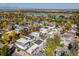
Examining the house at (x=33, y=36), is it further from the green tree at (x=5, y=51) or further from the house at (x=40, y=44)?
the green tree at (x=5, y=51)

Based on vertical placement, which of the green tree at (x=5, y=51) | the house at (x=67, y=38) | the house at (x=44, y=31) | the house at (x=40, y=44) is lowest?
the green tree at (x=5, y=51)

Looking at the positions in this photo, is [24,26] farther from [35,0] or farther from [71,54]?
[71,54]

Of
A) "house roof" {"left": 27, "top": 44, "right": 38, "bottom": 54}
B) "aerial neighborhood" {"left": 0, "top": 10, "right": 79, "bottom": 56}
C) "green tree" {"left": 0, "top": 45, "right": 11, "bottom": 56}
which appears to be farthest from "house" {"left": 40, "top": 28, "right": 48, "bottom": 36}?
"green tree" {"left": 0, "top": 45, "right": 11, "bottom": 56}

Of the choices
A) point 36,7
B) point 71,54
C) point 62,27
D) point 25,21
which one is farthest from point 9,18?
point 71,54

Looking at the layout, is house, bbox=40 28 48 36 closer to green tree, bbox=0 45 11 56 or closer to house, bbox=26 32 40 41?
house, bbox=26 32 40 41

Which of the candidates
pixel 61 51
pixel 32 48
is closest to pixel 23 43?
pixel 32 48

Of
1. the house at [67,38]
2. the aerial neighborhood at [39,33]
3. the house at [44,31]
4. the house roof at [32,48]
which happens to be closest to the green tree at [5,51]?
the aerial neighborhood at [39,33]

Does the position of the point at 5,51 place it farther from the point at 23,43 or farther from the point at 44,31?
the point at 44,31
